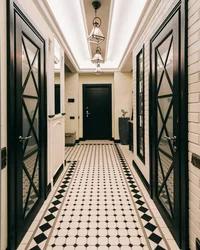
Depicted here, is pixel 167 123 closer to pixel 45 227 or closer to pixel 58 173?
pixel 45 227

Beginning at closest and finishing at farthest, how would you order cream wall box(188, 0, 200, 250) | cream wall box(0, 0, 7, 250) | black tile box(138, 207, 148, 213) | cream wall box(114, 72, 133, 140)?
cream wall box(188, 0, 200, 250), cream wall box(0, 0, 7, 250), black tile box(138, 207, 148, 213), cream wall box(114, 72, 133, 140)

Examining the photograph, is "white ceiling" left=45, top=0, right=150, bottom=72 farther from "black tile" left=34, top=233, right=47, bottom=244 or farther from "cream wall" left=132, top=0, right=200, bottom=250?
"black tile" left=34, top=233, right=47, bottom=244

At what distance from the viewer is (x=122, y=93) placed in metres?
7.36

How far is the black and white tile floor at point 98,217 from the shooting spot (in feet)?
6.21

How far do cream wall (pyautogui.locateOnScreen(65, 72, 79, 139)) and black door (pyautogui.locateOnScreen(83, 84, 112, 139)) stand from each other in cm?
48

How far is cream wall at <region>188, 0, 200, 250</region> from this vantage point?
1.47 m

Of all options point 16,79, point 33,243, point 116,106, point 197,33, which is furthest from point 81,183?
point 116,106

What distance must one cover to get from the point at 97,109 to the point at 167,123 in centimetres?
582

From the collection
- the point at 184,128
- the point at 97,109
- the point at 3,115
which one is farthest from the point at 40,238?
the point at 97,109

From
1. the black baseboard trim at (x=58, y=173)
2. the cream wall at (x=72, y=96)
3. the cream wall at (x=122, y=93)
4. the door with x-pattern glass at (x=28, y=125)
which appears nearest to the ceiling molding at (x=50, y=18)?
the door with x-pattern glass at (x=28, y=125)

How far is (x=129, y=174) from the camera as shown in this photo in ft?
12.7

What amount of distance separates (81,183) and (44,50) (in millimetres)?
2269

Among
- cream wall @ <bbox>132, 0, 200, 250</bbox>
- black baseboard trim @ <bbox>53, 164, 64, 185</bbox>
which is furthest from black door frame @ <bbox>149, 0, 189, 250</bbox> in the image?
black baseboard trim @ <bbox>53, 164, 64, 185</bbox>

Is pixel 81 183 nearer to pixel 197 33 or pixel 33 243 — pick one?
pixel 33 243
